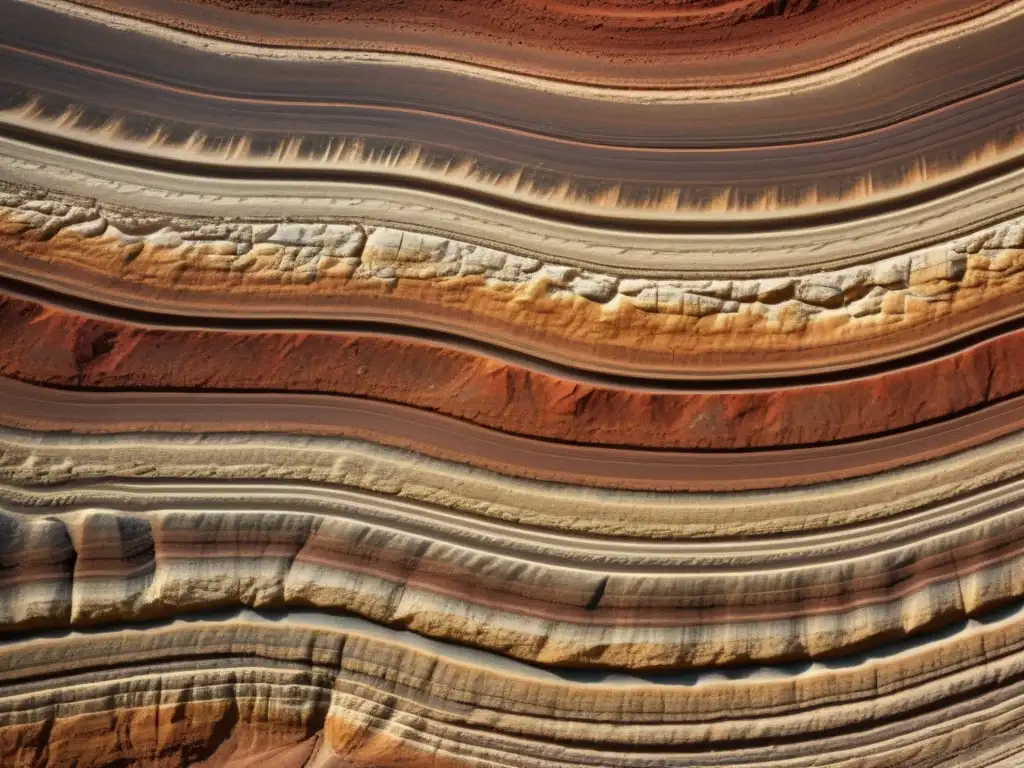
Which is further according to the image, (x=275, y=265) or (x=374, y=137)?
(x=374, y=137)

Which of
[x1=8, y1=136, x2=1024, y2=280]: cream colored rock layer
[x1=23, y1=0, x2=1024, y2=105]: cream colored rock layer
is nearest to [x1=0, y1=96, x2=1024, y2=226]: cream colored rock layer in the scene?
[x1=8, y1=136, x2=1024, y2=280]: cream colored rock layer

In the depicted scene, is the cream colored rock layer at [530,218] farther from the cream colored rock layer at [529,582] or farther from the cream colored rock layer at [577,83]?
the cream colored rock layer at [529,582]

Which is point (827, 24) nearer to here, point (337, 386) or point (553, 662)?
point (337, 386)

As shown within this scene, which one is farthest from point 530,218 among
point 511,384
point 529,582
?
point 529,582

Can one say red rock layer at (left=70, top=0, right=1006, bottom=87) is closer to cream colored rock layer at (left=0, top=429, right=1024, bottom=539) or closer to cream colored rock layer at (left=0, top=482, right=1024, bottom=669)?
cream colored rock layer at (left=0, top=429, right=1024, bottom=539)

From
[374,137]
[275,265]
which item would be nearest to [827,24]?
[374,137]

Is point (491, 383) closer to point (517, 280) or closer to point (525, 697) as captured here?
point (517, 280)
